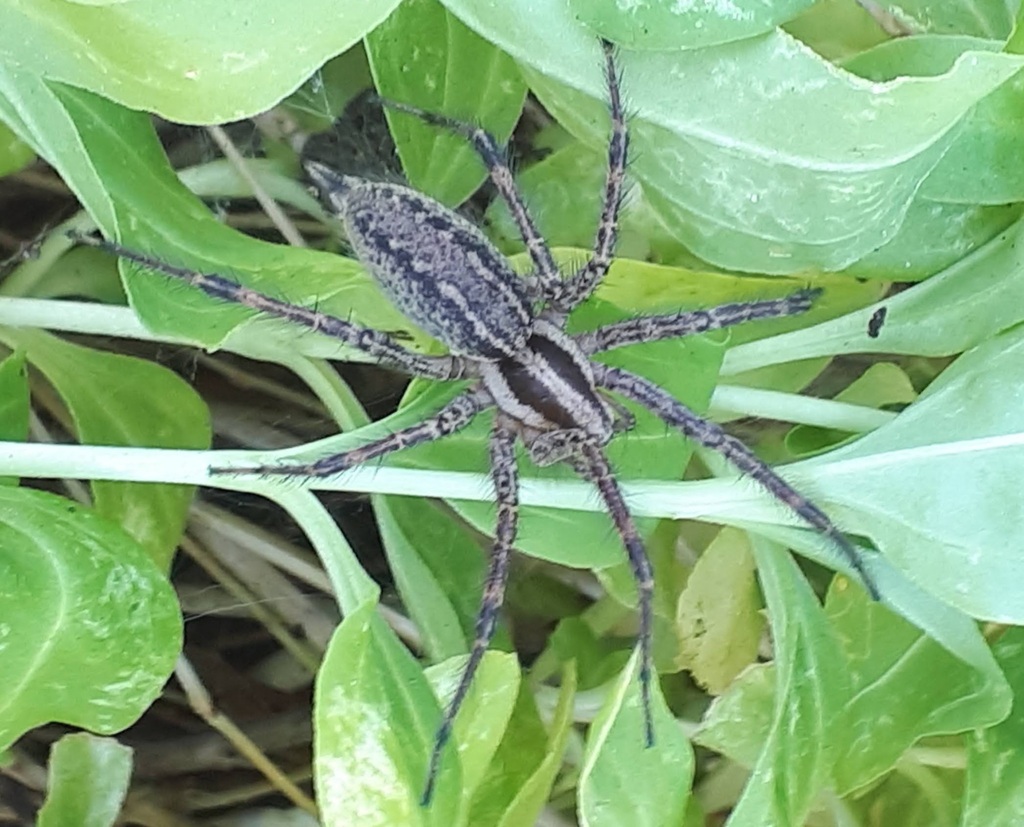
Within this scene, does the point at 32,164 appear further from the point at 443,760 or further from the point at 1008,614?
the point at 1008,614

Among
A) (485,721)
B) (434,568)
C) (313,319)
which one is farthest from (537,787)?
(313,319)

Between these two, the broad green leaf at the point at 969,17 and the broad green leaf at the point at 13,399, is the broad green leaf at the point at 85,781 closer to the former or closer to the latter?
the broad green leaf at the point at 13,399

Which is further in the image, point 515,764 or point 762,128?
point 515,764

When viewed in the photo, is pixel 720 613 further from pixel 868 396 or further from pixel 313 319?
pixel 313 319

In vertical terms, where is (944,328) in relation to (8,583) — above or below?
above

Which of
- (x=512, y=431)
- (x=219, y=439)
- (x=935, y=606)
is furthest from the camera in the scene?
(x=219, y=439)

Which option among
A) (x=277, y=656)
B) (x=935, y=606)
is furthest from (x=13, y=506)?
(x=935, y=606)
